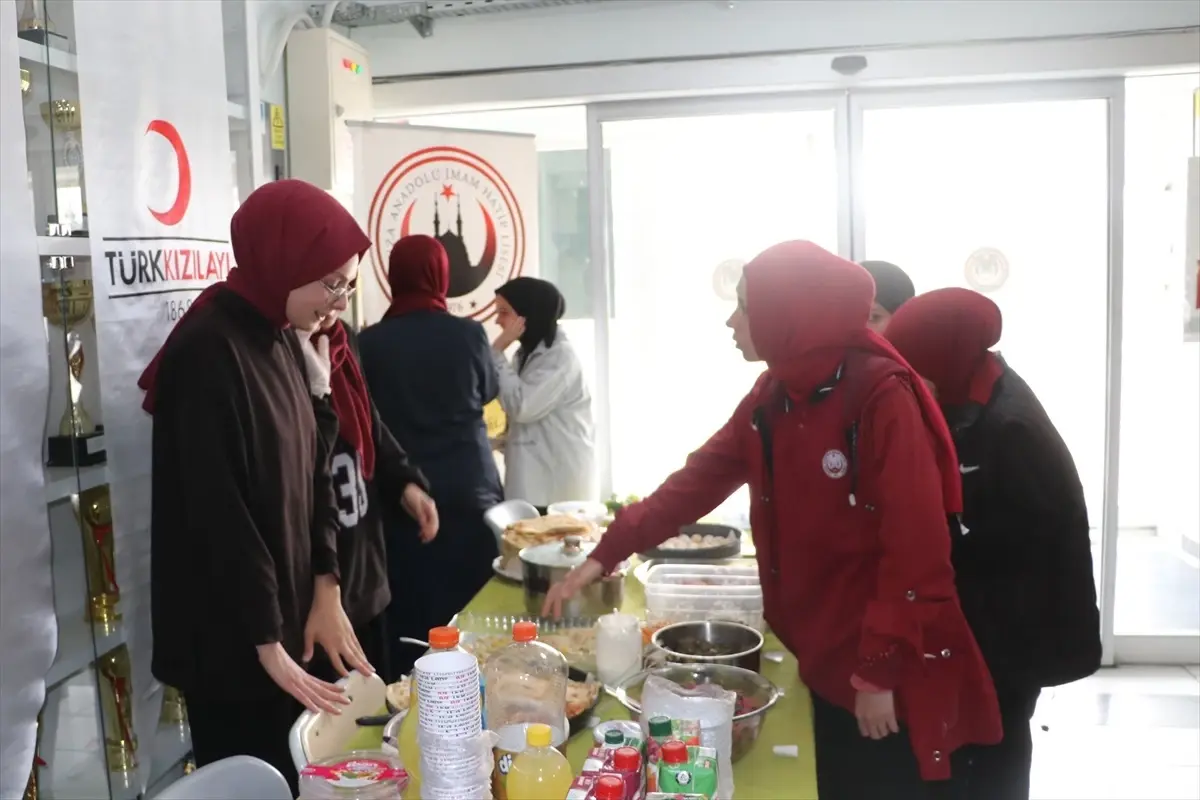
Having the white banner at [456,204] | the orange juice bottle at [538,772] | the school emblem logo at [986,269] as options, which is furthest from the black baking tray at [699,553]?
the school emblem logo at [986,269]

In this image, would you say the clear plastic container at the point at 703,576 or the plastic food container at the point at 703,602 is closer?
the plastic food container at the point at 703,602

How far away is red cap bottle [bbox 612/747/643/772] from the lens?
102 cm

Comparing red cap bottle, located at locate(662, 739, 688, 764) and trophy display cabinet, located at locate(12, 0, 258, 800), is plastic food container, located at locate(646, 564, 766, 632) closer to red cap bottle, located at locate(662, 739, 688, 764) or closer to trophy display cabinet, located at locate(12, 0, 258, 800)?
red cap bottle, located at locate(662, 739, 688, 764)

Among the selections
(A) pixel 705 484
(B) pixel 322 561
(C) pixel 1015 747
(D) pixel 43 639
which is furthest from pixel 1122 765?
Result: (D) pixel 43 639

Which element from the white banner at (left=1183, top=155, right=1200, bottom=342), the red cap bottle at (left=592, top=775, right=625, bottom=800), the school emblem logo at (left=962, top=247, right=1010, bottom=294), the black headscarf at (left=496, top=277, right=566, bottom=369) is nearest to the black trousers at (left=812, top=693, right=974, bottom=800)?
the red cap bottle at (left=592, top=775, right=625, bottom=800)

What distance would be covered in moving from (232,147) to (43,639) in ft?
5.34

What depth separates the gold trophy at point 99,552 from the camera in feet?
6.70

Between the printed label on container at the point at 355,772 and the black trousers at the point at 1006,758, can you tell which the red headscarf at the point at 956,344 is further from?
the printed label on container at the point at 355,772

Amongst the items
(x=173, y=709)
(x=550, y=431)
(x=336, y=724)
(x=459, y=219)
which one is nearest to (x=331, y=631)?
(x=336, y=724)

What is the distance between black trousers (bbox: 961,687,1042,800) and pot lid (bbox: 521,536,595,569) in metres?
0.83

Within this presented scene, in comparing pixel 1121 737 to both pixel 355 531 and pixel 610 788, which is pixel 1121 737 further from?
pixel 610 788

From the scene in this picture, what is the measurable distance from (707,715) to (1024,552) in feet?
2.40

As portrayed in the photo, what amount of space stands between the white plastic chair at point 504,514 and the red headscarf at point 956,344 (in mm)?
1261

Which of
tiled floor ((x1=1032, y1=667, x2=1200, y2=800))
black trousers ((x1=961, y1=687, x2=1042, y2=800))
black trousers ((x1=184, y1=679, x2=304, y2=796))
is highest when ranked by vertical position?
black trousers ((x1=184, y1=679, x2=304, y2=796))
